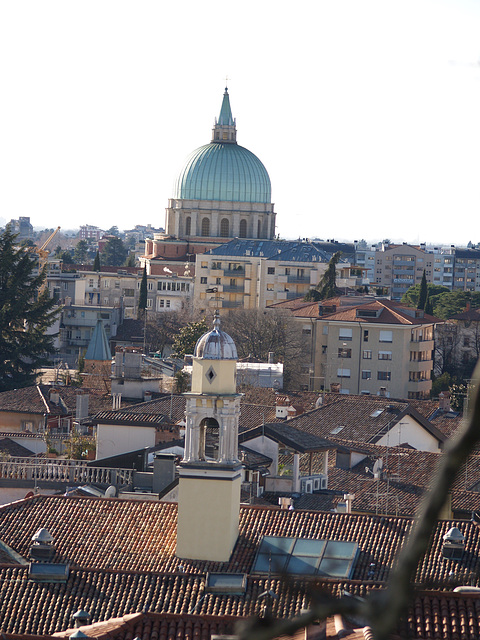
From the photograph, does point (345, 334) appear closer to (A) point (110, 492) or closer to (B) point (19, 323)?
(B) point (19, 323)

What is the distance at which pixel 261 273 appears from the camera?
260 feet

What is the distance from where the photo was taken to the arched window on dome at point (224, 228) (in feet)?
303

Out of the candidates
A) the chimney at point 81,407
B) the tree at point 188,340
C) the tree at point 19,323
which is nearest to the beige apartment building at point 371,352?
the tree at point 188,340

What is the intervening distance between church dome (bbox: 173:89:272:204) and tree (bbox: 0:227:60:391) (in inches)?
1667

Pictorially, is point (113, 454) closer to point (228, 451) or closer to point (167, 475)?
point (167, 475)

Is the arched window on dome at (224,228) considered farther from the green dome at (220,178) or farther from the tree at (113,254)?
the tree at (113,254)

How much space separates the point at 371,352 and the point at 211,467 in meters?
38.2

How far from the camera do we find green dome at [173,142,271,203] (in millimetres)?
91562

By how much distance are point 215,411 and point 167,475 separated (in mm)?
4103

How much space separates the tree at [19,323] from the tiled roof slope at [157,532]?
29.8 meters

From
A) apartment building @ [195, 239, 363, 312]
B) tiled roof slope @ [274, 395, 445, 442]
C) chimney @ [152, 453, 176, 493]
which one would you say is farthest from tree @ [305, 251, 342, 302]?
chimney @ [152, 453, 176, 493]

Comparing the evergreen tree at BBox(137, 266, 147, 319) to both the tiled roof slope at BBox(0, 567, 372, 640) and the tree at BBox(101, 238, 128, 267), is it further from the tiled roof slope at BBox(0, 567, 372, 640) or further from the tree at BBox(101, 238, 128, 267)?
the tree at BBox(101, 238, 128, 267)

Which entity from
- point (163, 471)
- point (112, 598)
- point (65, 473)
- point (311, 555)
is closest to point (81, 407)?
point (65, 473)

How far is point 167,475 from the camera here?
1902cm
